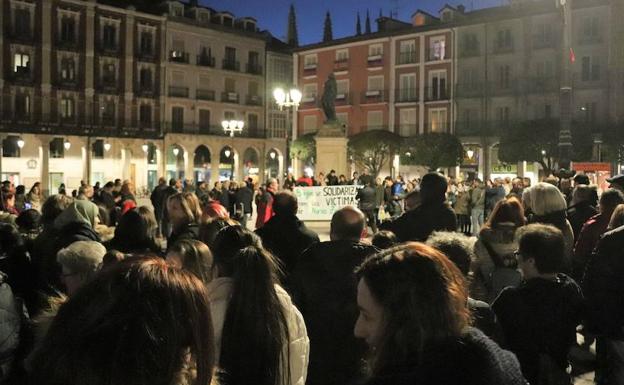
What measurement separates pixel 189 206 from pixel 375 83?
50.7 meters

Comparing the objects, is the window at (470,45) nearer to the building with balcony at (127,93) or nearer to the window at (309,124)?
the window at (309,124)

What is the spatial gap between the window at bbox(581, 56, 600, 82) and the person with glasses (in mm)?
44498

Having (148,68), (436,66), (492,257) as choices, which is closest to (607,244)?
(492,257)

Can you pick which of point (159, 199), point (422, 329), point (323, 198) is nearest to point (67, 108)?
point (159, 199)

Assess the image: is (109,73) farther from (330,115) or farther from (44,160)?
(330,115)

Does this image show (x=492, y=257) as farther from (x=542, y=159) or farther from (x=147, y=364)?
(x=542, y=159)

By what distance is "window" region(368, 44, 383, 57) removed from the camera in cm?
5509

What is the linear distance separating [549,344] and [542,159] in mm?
41415

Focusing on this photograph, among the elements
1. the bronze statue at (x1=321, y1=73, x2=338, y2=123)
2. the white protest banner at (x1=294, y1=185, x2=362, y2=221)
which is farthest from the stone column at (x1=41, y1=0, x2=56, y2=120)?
the white protest banner at (x1=294, y1=185, x2=362, y2=221)

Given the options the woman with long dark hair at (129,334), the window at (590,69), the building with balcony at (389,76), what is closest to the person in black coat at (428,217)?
the woman with long dark hair at (129,334)

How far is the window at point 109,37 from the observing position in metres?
52.6

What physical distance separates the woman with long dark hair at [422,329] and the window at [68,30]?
5329 centimetres

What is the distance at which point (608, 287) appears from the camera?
4.19 metres

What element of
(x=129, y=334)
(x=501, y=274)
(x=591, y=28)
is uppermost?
(x=591, y=28)
